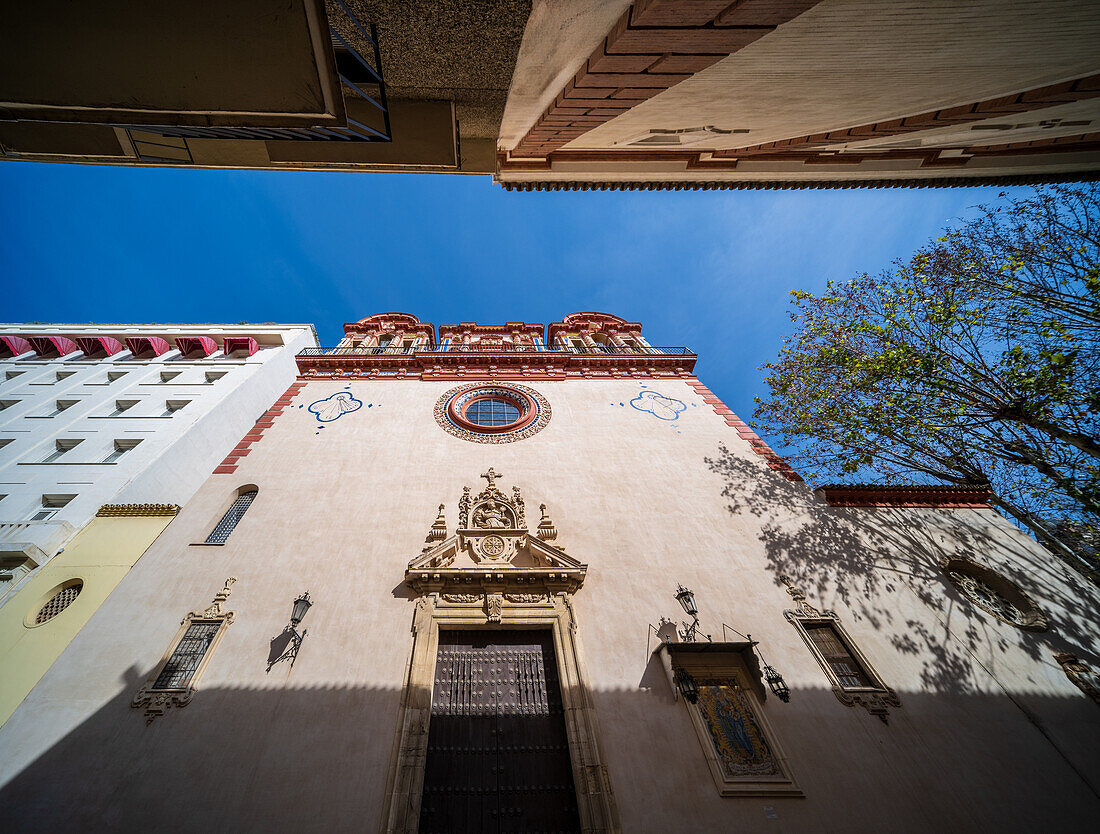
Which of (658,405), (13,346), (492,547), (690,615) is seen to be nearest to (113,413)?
(13,346)

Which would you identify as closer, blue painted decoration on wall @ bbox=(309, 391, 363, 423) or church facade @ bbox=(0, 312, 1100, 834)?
church facade @ bbox=(0, 312, 1100, 834)

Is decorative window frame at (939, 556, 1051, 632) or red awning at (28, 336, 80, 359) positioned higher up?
red awning at (28, 336, 80, 359)

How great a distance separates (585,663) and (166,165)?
10.3 metres

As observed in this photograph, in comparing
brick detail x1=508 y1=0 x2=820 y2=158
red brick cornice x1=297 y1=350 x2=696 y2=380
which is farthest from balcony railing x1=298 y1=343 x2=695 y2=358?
brick detail x1=508 y1=0 x2=820 y2=158

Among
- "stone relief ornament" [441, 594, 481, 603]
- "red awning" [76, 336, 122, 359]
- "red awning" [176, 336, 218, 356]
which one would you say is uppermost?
"red awning" [76, 336, 122, 359]

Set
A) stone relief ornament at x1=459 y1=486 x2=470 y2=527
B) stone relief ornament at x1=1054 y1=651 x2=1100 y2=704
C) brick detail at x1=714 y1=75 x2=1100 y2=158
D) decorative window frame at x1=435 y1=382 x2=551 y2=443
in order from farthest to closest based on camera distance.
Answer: decorative window frame at x1=435 y1=382 x2=551 y2=443 → stone relief ornament at x1=459 y1=486 x2=470 y2=527 → stone relief ornament at x1=1054 y1=651 x2=1100 y2=704 → brick detail at x1=714 y1=75 x2=1100 y2=158

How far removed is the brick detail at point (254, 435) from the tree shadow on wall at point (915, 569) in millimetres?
13180

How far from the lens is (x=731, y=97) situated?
470 cm

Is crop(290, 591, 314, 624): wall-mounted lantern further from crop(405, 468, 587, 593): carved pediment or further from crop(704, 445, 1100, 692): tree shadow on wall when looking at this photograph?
crop(704, 445, 1100, 692): tree shadow on wall

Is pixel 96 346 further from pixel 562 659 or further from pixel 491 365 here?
pixel 562 659

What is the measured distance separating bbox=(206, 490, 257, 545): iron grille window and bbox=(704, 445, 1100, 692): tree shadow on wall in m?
12.1

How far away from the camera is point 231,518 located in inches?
355

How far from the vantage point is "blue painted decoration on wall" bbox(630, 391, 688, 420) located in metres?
12.7

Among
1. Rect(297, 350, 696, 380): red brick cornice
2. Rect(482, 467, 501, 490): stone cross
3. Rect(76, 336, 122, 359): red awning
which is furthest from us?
Rect(76, 336, 122, 359): red awning
